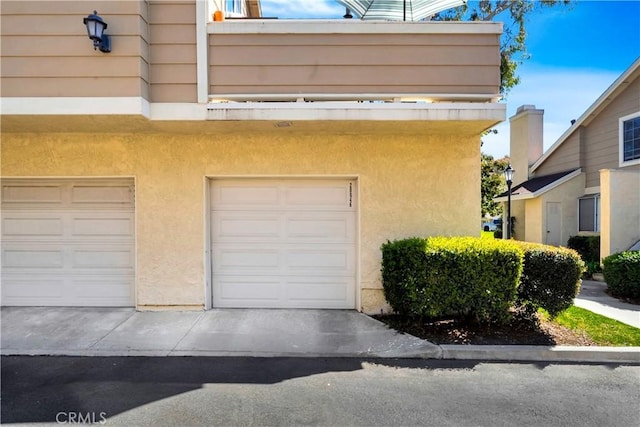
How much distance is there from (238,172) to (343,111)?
6.63 feet

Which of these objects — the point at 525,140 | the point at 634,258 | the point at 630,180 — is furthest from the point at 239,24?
the point at 525,140

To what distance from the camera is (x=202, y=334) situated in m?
4.87

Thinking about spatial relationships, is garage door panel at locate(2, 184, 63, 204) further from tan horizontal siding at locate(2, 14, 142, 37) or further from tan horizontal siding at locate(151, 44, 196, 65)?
tan horizontal siding at locate(151, 44, 196, 65)

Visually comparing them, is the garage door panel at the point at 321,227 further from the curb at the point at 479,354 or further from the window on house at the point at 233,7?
the window on house at the point at 233,7

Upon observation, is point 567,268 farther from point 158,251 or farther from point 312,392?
point 158,251

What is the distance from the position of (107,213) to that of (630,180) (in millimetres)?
12074

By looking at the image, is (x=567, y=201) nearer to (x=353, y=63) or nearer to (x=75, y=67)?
(x=353, y=63)

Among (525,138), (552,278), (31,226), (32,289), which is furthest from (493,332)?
(525,138)

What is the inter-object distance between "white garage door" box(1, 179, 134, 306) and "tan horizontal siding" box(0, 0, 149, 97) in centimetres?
172

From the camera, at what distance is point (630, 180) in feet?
29.8

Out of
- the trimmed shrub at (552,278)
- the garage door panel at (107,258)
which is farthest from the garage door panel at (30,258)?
the trimmed shrub at (552,278)

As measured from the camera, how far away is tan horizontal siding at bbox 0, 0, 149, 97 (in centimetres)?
480

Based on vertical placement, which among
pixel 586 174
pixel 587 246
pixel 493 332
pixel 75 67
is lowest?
pixel 493 332

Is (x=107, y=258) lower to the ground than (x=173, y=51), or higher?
lower
